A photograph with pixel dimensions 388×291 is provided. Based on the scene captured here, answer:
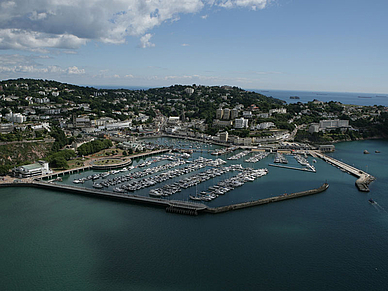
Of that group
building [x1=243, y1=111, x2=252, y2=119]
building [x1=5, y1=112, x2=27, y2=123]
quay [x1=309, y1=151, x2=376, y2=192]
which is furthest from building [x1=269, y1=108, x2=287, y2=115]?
building [x1=5, y1=112, x2=27, y2=123]

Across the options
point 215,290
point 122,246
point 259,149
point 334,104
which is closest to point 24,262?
point 122,246

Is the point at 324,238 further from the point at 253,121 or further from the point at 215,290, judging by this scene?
the point at 253,121

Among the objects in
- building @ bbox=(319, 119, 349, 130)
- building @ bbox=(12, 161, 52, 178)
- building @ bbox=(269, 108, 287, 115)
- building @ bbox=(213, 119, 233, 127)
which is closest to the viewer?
building @ bbox=(12, 161, 52, 178)

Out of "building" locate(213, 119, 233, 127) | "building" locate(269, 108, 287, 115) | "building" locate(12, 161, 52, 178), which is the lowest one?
"building" locate(12, 161, 52, 178)

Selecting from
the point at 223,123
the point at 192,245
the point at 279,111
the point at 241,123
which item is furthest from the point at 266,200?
the point at 279,111

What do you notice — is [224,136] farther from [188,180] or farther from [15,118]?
[15,118]

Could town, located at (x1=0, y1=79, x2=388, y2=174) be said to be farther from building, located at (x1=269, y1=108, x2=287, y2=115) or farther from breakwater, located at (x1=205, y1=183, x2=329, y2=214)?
breakwater, located at (x1=205, y1=183, x2=329, y2=214)

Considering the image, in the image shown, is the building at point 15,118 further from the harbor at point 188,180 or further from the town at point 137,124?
the harbor at point 188,180
